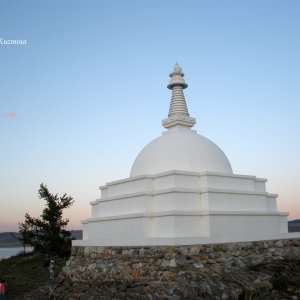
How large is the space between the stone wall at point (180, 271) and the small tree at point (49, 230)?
334 inches

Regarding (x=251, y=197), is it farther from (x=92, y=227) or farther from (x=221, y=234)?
(x=92, y=227)

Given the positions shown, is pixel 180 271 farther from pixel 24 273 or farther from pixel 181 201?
pixel 24 273

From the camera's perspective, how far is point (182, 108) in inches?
616

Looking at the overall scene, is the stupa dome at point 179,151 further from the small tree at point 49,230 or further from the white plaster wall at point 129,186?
the small tree at point 49,230

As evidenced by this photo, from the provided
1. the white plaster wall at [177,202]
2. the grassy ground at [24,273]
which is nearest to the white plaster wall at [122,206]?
the white plaster wall at [177,202]

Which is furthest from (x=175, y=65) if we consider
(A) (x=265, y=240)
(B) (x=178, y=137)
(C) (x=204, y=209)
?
(A) (x=265, y=240)

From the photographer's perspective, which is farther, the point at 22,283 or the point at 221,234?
the point at 22,283

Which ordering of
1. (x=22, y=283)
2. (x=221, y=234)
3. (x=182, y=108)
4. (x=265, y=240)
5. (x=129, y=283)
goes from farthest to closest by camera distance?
(x=22, y=283), (x=182, y=108), (x=265, y=240), (x=221, y=234), (x=129, y=283)

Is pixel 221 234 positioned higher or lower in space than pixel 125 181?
lower

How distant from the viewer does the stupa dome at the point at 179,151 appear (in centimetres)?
1362

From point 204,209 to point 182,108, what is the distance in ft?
16.0

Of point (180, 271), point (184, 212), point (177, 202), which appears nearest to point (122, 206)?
point (177, 202)

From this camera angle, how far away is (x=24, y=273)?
2284 cm

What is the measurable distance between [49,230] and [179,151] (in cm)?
1110
